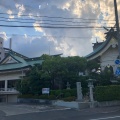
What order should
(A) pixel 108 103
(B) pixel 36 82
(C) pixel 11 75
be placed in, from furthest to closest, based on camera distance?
1. (C) pixel 11 75
2. (B) pixel 36 82
3. (A) pixel 108 103

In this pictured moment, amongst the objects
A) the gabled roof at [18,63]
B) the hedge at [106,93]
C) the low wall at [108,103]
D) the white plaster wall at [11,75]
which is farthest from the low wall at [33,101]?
the gabled roof at [18,63]

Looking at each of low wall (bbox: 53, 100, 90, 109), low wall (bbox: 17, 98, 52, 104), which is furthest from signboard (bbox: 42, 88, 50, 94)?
low wall (bbox: 53, 100, 90, 109)

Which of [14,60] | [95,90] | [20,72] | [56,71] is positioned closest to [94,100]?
[95,90]

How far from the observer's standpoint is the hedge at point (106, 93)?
22453 millimetres

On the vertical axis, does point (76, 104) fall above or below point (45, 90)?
below

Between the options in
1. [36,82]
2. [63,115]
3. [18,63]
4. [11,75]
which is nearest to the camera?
[63,115]

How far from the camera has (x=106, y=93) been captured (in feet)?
74.2

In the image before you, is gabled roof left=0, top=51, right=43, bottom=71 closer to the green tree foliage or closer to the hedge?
the green tree foliage

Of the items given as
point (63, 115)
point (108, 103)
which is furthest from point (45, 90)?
point (63, 115)

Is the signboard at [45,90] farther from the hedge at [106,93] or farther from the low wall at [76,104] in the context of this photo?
the hedge at [106,93]

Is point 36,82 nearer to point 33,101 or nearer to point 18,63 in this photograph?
point 33,101

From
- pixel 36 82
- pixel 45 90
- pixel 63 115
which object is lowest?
pixel 63 115

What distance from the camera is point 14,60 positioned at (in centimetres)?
4206

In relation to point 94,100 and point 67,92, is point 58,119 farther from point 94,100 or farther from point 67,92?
point 67,92
